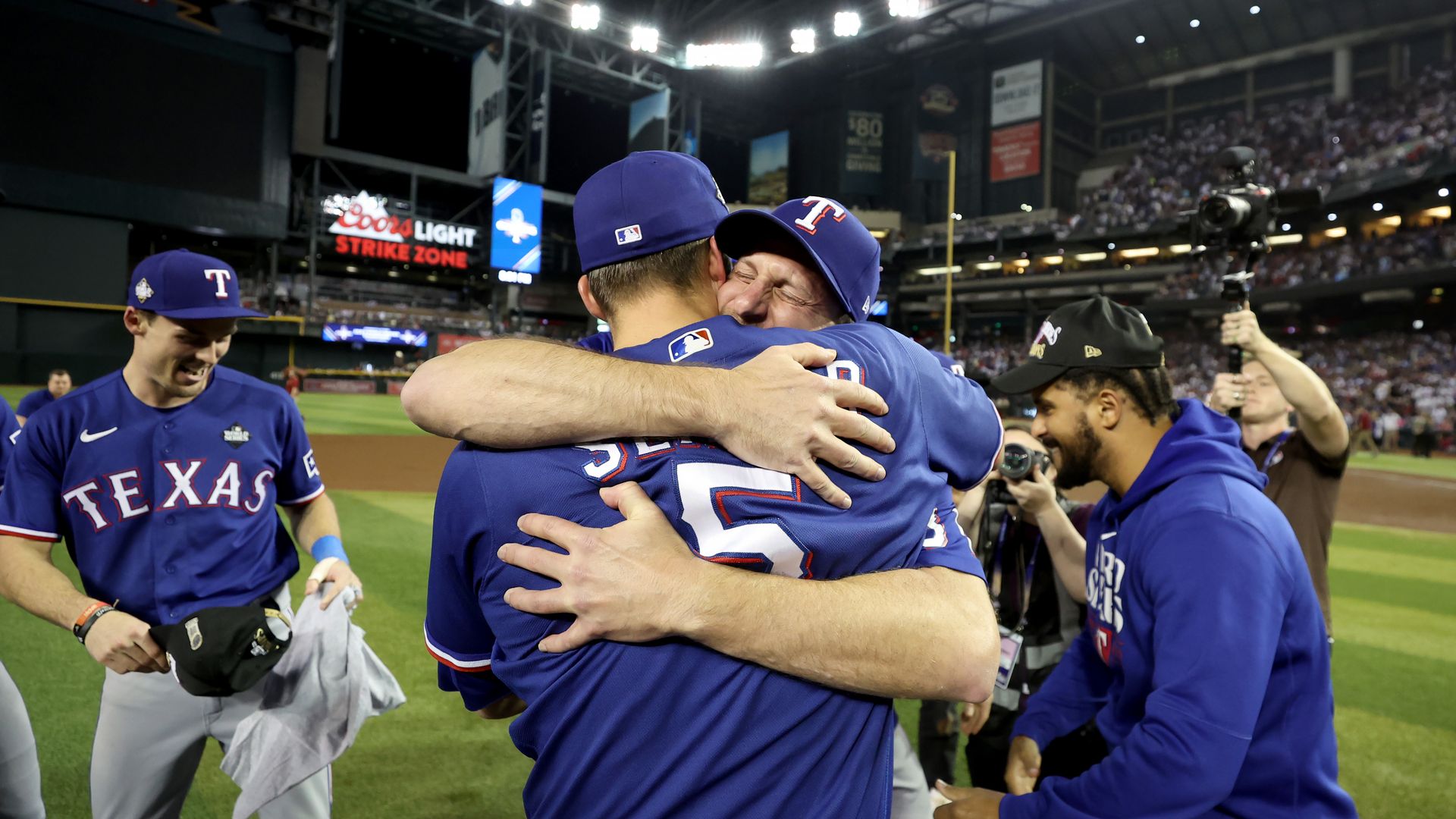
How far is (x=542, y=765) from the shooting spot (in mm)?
1284

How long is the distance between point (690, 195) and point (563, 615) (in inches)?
32.6

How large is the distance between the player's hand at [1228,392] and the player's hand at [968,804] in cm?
294

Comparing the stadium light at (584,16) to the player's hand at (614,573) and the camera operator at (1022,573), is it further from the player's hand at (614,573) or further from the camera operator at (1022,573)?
the player's hand at (614,573)

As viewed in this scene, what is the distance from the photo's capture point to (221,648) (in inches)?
95.9

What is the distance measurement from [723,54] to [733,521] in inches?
1955

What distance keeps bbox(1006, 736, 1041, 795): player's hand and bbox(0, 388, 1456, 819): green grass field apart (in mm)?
2144

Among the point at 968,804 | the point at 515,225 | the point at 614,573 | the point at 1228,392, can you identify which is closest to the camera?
the point at 614,573

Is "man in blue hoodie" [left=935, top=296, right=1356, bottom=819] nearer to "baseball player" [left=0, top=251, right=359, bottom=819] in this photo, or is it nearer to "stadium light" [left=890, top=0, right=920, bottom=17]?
"baseball player" [left=0, top=251, right=359, bottom=819]

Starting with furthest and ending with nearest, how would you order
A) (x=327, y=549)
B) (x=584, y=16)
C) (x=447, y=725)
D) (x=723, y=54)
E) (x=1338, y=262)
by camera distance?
(x=723, y=54) < (x=584, y=16) < (x=1338, y=262) < (x=447, y=725) < (x=327, y=549)

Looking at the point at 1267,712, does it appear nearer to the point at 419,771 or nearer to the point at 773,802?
the point at 773,802

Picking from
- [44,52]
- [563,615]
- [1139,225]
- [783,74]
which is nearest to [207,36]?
[44,52]

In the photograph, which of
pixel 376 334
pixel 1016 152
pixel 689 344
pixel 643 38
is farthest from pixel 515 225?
pixel 689 344

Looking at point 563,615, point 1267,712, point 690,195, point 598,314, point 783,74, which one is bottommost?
point 1267,712

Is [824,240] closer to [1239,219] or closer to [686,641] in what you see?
[686,641]
